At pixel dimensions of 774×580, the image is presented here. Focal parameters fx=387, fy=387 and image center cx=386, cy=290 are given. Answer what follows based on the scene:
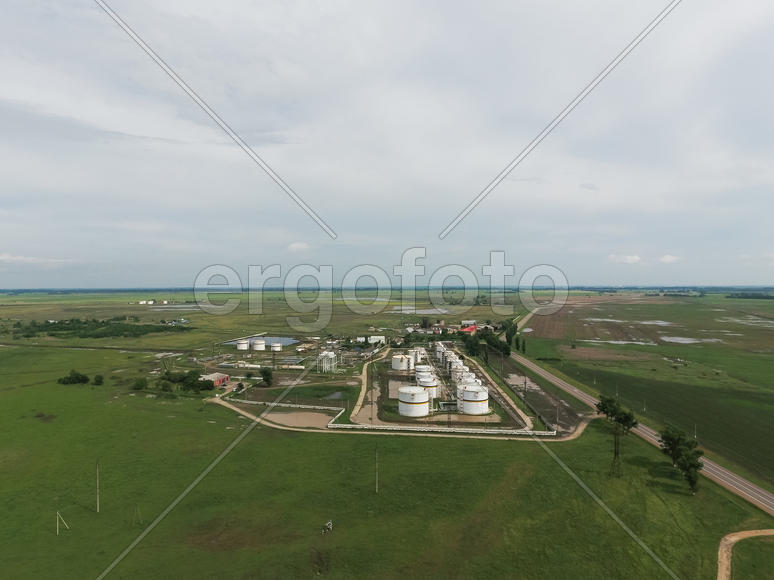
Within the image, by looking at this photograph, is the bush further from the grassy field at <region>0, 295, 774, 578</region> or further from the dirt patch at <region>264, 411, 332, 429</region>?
the dirt patch at <region>264, 411, 332, 429</region>

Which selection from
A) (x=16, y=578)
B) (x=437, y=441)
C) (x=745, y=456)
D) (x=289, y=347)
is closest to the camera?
(x=16, y=578)

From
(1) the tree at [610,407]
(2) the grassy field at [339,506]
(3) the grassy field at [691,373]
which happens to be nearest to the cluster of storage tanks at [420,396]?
(2) the grassy field at [339,506]

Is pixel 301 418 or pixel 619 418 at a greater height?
pixel 619 418

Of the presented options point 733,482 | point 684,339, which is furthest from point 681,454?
point 684,339

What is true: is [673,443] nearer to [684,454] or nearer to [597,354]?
[684,454]

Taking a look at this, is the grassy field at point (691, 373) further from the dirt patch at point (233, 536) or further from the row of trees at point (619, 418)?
the dirt patch at point (233, 536)

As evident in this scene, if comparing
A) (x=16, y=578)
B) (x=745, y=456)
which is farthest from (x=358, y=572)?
(x=745, y=456)

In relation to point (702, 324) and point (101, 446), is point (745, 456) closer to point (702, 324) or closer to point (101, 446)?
point (101, 446)
